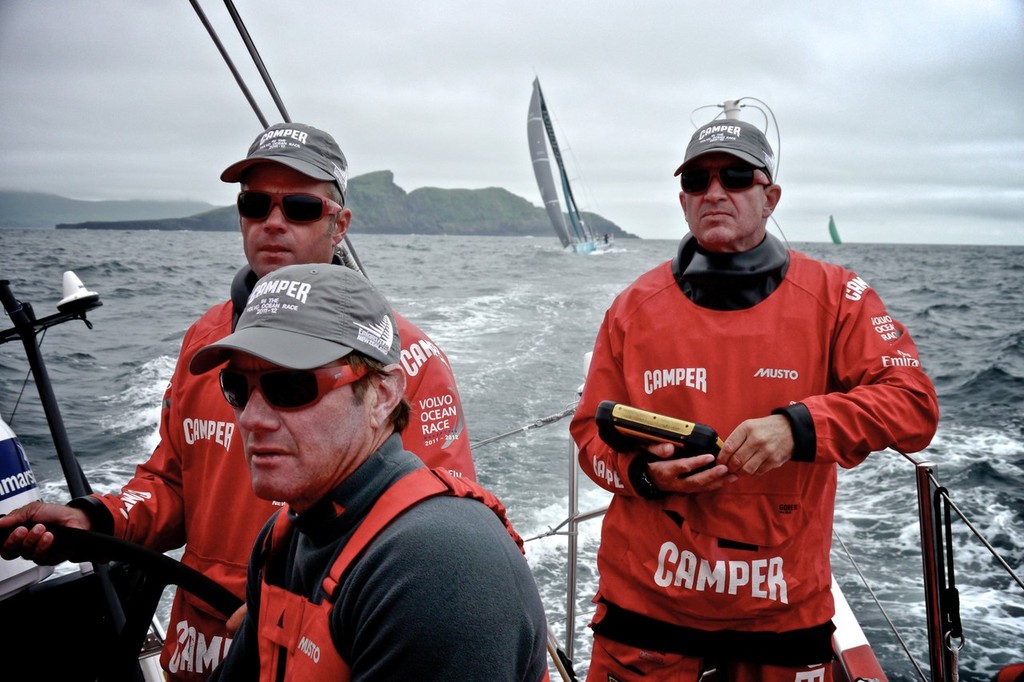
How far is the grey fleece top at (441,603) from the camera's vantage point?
890mm

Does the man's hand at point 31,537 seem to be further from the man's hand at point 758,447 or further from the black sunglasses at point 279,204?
the man's hand at point 758,447

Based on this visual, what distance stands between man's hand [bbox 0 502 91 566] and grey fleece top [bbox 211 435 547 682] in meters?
0.85

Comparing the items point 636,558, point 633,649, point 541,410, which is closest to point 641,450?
point 636,558

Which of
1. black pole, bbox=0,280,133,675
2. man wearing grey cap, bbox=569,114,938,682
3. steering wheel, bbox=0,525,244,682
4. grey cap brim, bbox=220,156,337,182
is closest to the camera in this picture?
steering wheel, bbox=0,525,244,682

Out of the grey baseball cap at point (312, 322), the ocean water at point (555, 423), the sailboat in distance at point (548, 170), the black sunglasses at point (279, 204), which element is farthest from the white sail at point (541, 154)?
the grey baseball cap at point (312, 322)

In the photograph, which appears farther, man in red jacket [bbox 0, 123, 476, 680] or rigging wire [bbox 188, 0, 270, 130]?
rigging wire [bbox 188, 0, 270, 130]

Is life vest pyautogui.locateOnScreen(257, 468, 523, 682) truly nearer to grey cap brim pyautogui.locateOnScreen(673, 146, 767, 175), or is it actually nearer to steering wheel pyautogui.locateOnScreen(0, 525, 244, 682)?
steering wheel pyautogui.locateOnScreen(0, 525, 244, 682)

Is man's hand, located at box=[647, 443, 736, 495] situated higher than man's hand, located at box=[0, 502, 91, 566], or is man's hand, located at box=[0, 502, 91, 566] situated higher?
man's hand, located at box=[647, 443, 736, 495]

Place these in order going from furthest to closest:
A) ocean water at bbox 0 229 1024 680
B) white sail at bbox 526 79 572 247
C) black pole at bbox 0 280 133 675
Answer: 1. white sail at bbox 526 79 572 247
2. ocean water at bbox 0 229 1024 680
3. black pole at bbox 0 280 133 675

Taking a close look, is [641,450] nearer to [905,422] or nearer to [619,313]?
[619,313]

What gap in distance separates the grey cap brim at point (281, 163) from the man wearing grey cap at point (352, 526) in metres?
0.73

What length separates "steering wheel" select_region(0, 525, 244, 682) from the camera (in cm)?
148

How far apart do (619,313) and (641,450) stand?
0.41m

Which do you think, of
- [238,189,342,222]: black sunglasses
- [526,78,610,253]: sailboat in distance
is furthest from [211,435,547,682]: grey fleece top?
[526,78,610,253]: sailboat in distance
